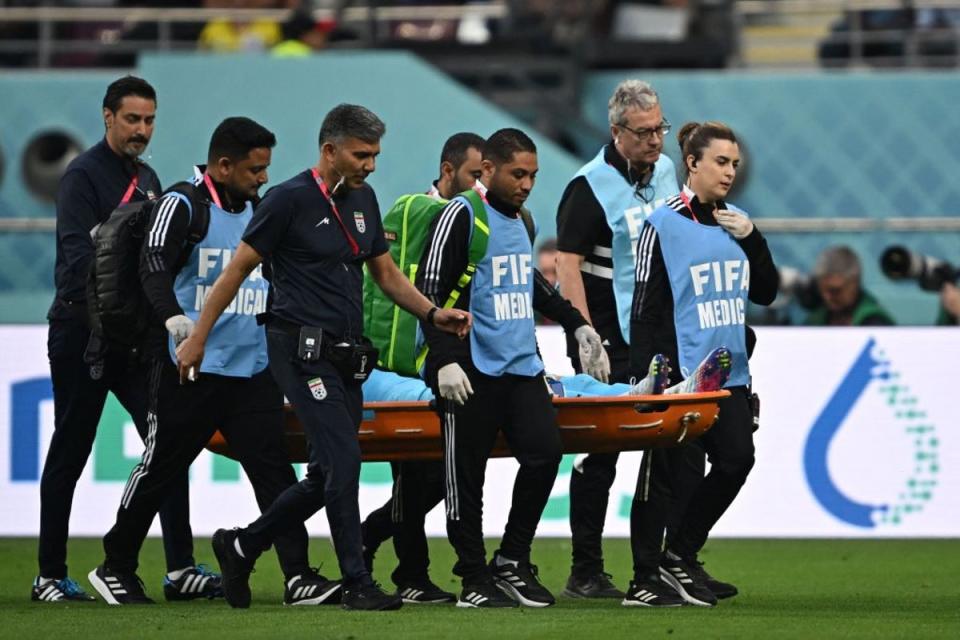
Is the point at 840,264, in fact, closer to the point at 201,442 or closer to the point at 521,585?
the point at 521,585

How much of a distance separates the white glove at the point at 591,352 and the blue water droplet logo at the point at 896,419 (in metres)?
3.91

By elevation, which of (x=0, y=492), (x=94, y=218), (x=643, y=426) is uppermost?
(x=94, y=218)

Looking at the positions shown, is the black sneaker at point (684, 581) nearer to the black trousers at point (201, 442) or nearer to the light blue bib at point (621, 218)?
the light blue bib at point (621, 218)

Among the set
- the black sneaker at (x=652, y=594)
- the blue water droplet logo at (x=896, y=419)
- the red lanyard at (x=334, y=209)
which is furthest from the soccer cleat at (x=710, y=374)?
the blue water droplet logo at (x=896, y=419)

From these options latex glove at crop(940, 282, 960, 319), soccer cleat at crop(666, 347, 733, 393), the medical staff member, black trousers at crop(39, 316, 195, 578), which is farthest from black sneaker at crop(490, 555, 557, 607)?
latex glove at crop(940, 282, 960, 319)

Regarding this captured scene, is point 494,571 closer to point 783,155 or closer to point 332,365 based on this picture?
point 332,365

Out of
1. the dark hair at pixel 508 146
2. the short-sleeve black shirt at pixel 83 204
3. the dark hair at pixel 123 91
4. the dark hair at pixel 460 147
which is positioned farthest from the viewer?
the dark hair at pixel 460 147

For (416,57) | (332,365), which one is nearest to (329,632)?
(332,365)

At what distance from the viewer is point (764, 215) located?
1633cm

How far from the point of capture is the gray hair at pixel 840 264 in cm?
1322

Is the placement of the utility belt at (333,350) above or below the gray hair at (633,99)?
below

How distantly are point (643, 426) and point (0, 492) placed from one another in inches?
216

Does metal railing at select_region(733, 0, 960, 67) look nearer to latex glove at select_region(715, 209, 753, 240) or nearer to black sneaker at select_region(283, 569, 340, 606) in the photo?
latex glove at select_region(715, 209, 753, 240)

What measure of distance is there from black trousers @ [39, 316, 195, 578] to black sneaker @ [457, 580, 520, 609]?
1.41m
